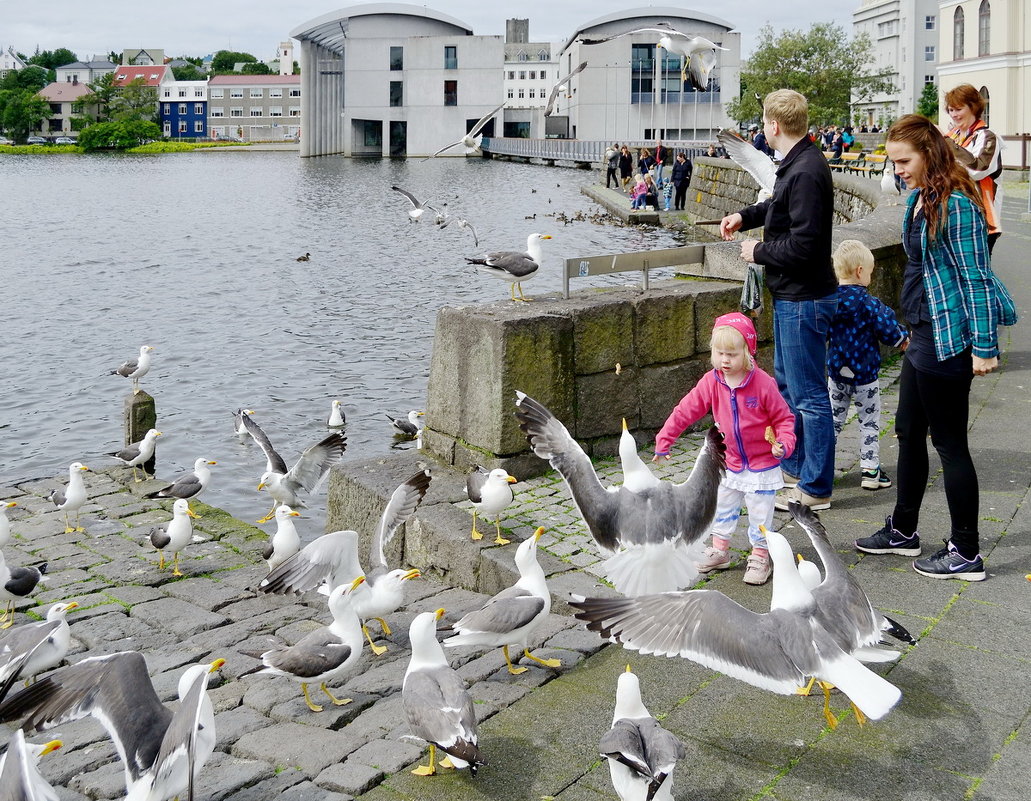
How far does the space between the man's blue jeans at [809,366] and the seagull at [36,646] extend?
4.43 meters

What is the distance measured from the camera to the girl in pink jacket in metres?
5.38

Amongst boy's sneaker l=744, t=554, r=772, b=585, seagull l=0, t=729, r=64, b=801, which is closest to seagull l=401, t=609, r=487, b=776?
seagull l=0, t=729, r=64, b=801

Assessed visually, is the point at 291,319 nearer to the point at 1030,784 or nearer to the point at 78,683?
the point at 78,683

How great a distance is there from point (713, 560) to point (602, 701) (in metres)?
1.37

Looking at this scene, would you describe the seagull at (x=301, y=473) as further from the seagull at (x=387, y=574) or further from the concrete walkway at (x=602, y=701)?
the seagull at (x=387, y=574)

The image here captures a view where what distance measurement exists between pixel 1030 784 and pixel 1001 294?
2.39 meters

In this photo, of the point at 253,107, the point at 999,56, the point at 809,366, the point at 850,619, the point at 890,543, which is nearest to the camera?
the point at 850,619

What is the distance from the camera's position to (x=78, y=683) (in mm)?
4363

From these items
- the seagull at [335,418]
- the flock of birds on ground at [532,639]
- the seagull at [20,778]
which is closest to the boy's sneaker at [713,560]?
the flock of birds on ground at [532,639]

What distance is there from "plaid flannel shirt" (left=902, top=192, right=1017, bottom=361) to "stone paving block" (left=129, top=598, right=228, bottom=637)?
4.78 metres

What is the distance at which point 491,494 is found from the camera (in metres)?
6.20

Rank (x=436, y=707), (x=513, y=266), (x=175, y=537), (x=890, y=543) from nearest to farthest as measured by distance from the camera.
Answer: (x=436, y=707), (x=890, y=543), (x=175, y=537), (x=513, y=266)

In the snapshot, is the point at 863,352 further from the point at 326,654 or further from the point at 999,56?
the point at 999,56

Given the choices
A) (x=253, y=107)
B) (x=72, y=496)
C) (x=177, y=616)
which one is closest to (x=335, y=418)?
Answer: (x=72, y=496)
